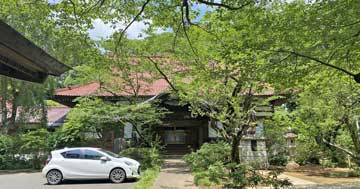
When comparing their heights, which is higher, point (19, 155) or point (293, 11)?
point (293, 11)

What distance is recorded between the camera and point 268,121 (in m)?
18.0

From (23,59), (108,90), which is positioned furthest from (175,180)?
(23,59)

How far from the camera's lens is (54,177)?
11852 millimetres

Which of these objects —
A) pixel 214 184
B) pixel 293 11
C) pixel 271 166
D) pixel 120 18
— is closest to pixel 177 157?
pixel 271 166

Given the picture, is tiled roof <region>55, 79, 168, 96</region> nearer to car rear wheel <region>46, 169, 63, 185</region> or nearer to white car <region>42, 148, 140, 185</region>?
white car <region>42, 148, 140, 185</region>

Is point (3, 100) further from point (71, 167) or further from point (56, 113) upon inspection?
point (56, 113)

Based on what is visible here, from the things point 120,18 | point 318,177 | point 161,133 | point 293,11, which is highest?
point 120,18

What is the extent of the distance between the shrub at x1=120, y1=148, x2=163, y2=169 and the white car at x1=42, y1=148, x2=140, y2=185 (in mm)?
3396

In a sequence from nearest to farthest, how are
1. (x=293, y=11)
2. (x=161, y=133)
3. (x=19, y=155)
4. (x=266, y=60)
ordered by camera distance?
(x=293, y=11), (x=266, y=60), (x=19, y=155), (x=161, y=133)

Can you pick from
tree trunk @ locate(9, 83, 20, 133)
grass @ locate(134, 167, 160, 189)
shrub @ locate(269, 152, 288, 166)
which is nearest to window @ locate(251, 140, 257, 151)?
shrub @ locate(269, 152, 288, 166)

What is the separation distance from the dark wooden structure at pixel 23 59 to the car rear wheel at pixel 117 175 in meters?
8.21

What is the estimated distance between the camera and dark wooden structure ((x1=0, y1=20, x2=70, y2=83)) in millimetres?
3008

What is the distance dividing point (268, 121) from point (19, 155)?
Result: 13560 millimetres

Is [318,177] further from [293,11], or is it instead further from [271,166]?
[293,11]
